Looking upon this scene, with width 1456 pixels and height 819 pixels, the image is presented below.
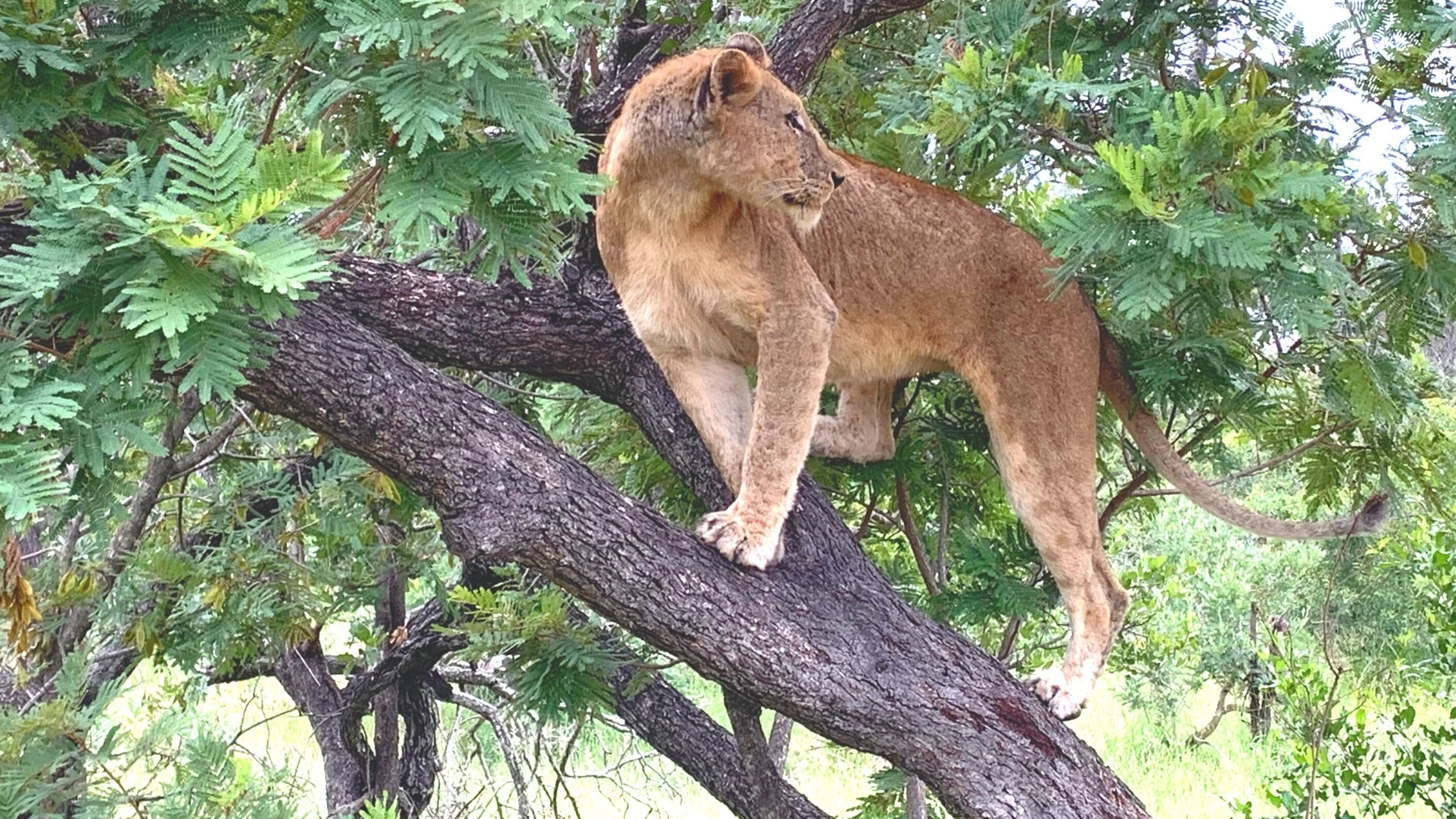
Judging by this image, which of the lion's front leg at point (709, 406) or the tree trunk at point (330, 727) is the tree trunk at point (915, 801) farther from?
the tree trunk at point (330, 727)

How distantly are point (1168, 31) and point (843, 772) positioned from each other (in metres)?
6.46

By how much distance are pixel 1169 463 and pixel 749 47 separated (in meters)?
2.34

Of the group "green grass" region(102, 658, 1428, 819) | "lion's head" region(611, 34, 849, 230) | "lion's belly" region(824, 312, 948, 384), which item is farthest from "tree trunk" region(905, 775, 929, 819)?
"green grass" region(102, 658, 1428, 819)

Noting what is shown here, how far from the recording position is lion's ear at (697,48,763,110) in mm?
4191

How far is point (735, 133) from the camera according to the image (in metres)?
4.34

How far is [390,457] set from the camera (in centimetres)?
377

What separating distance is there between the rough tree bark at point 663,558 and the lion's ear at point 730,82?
995 millimetres

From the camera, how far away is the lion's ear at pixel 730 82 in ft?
13.8

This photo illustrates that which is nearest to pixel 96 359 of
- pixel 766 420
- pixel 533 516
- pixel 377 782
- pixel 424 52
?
pixel 424 52

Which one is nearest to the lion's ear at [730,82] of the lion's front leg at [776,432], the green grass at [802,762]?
the lion's front leg at [776,432]

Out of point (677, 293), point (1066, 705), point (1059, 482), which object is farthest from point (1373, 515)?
point (677, 293)

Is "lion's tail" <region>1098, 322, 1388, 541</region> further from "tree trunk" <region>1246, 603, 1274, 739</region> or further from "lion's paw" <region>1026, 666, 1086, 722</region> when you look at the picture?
"tree trunk" <region>1246, 603, 1274, 739</region>

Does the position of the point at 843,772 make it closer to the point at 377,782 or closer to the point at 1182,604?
the point at 1182,604

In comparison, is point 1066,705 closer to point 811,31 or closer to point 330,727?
point 811,31
